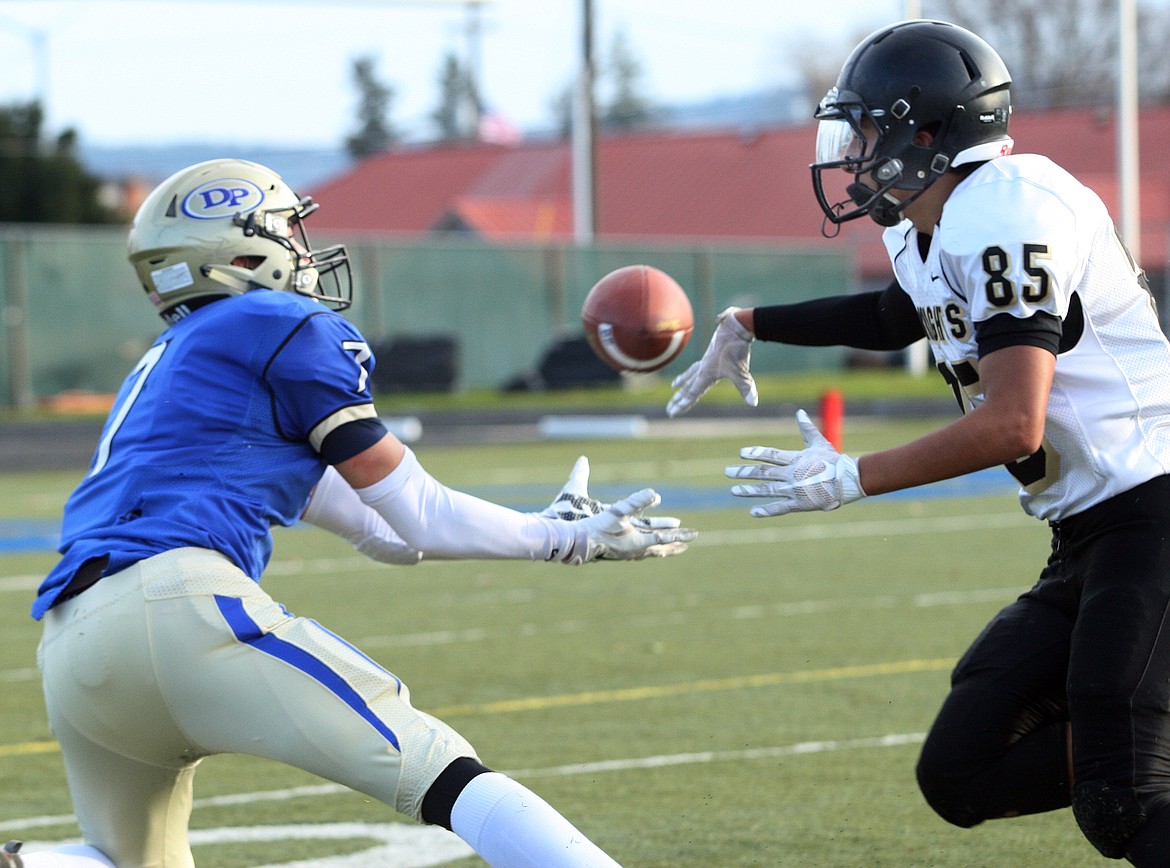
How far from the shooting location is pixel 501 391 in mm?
27609

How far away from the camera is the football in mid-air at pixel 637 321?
5195 millimetres

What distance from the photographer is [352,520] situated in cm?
418

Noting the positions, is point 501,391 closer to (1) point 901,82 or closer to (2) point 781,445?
(2) point 781,445

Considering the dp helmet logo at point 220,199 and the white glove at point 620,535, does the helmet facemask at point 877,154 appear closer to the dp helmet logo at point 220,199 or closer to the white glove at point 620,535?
Result: the white glove at point 620,535

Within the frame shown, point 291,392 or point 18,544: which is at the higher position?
point 291,392

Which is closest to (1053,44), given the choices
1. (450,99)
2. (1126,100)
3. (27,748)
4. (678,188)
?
(678,188)

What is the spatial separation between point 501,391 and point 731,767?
2197 centimetres

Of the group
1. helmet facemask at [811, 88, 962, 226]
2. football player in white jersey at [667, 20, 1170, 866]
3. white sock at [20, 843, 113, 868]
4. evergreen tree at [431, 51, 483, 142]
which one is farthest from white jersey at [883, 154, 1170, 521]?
evergreen tree at [431, 51, 483, 142]

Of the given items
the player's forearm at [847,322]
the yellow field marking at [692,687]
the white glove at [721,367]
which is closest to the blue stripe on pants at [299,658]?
the white glove at [721,367]

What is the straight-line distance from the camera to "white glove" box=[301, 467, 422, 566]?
13.6 feet

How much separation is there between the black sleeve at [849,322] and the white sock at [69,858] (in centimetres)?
214

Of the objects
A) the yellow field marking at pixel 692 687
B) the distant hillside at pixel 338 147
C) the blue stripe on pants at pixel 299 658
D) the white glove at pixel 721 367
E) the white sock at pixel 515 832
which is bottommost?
the distant hillside at pixel 338 147

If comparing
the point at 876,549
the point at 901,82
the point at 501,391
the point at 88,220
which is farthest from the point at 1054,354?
the point at 88,220

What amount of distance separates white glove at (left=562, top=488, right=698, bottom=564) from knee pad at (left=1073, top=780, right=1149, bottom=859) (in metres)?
0.99
